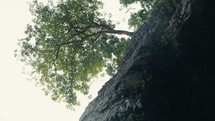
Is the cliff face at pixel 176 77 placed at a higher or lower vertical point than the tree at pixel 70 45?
lower

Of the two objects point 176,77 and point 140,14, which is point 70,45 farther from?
point 176,77

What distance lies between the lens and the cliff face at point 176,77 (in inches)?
346

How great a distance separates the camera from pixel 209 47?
367 inches

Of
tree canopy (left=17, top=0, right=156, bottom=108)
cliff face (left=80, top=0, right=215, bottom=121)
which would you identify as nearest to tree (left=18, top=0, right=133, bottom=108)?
tree canopy (left=17, top=0, right=156, bottom=108)

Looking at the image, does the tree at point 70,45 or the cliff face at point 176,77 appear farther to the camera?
→ the tree at point 70,45

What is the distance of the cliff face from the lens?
8.78 meters

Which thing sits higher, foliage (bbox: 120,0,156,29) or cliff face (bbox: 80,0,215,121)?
foliage (bbox: 120,0,156,29)

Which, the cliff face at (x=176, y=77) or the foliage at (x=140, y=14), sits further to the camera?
the foliage at (x=140, y=14)

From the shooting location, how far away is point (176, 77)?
974 cm

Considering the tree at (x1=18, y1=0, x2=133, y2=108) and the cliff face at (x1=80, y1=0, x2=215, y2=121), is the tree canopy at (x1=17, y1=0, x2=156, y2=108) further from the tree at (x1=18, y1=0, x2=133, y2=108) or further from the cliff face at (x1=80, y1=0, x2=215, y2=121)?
the cliff face at (x1=80, y1=0, x2=215, y2=121)

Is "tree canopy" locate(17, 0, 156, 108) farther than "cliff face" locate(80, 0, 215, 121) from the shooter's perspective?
Yes

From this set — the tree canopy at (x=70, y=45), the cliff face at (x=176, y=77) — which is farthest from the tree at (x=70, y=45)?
the cliff face at (x=176, y=77)

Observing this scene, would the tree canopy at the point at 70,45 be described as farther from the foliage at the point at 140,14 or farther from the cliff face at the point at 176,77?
the cliff face at the point at 176,77

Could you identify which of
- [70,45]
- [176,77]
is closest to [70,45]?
[70,45]
